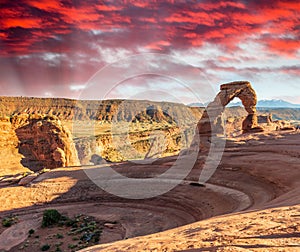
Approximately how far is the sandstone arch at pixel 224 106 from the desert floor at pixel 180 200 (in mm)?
2793

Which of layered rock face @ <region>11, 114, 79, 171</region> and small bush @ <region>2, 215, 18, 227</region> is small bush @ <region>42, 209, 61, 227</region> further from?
layered rock face @ <region>11, 114, 79, 171</region>

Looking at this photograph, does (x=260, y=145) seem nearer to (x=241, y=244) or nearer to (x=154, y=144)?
(x=241, y=244)

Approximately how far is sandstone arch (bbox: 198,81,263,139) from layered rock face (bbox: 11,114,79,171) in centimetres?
2319

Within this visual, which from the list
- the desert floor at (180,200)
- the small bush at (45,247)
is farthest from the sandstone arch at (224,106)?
the small bush at (45,247)

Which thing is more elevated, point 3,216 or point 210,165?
point 210,165

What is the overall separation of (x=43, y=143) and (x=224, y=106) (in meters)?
28.9

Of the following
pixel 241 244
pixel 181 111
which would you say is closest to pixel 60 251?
pixel 241 244

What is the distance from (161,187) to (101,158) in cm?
4020

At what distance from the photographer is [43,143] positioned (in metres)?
44.3

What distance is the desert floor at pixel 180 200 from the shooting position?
10198mm

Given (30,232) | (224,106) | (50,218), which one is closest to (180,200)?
(50,218)

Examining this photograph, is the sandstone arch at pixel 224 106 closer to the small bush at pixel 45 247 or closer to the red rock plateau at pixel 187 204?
the red rock plateau at pixel 187 204

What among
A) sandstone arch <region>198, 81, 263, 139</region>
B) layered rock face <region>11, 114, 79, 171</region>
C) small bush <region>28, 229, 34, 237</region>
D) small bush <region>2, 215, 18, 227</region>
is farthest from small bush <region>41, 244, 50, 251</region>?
layered rock face <region>11, 114, 79, 171</region>

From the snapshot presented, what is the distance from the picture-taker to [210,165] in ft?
85.7
